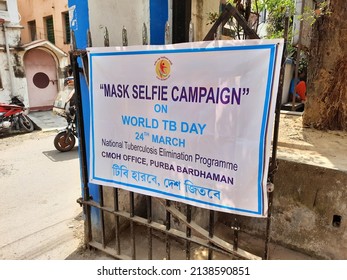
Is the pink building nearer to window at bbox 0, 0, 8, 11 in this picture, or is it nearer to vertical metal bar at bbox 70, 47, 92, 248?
window at bbox 0, 0, 8, 11

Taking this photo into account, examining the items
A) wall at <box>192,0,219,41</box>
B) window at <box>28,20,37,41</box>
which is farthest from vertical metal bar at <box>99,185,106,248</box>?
window at <box>28,20,37,41</box>

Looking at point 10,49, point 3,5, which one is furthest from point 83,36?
point 3,5

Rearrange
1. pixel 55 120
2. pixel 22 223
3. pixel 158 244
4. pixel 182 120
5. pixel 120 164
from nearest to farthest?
pixel 182 120
pixel 120 164
pixel 158 244
pixel 22 223
pixel 55 120

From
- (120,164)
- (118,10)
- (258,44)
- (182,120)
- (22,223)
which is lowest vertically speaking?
(22,223)

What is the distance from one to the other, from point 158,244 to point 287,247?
1.41 meters

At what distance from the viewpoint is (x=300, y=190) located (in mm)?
2693

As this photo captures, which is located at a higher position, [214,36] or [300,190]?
[214,36]

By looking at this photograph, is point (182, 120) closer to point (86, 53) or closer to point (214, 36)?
point (214, 36)

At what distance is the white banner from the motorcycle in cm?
735

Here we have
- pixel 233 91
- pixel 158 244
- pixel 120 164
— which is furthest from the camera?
pixel 158 244

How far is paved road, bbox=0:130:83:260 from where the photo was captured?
297 centimetres

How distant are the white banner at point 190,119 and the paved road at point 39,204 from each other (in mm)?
1362

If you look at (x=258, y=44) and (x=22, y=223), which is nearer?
(x=258, y=44)
